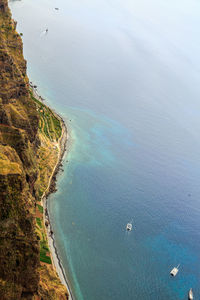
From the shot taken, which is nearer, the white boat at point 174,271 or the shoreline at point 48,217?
the shoreline at point 48,217

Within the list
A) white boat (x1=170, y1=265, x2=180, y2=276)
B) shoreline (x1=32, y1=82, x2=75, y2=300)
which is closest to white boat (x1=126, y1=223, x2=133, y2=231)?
white boat (x1=170, y1=265, x2=180, y2=276)

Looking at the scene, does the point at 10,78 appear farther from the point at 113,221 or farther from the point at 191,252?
the point at 191,252

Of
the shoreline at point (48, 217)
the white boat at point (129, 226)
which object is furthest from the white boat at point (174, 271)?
the shoreline at point (48, 217)

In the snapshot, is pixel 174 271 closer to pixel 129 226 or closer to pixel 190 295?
pixel 190 295

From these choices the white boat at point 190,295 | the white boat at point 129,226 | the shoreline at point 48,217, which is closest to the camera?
the shoreline at point 48,217

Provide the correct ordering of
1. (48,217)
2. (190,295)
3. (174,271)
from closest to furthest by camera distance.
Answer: (190,295) < (174,271) < (48,217)

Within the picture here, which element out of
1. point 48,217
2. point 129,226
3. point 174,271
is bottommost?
point 174,271

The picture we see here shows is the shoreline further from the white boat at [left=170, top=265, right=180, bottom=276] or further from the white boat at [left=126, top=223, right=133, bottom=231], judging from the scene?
the white boat at [left=170, top=265, right=180, bottom=276]

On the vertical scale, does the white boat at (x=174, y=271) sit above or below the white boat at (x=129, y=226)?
below

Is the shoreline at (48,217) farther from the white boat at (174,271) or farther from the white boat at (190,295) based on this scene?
the white boat at (190,295)

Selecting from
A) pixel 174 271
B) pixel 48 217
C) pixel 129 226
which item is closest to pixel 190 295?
pixel 174 271

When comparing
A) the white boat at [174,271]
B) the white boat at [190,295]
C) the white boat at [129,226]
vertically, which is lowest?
the white boat at [190,295]
